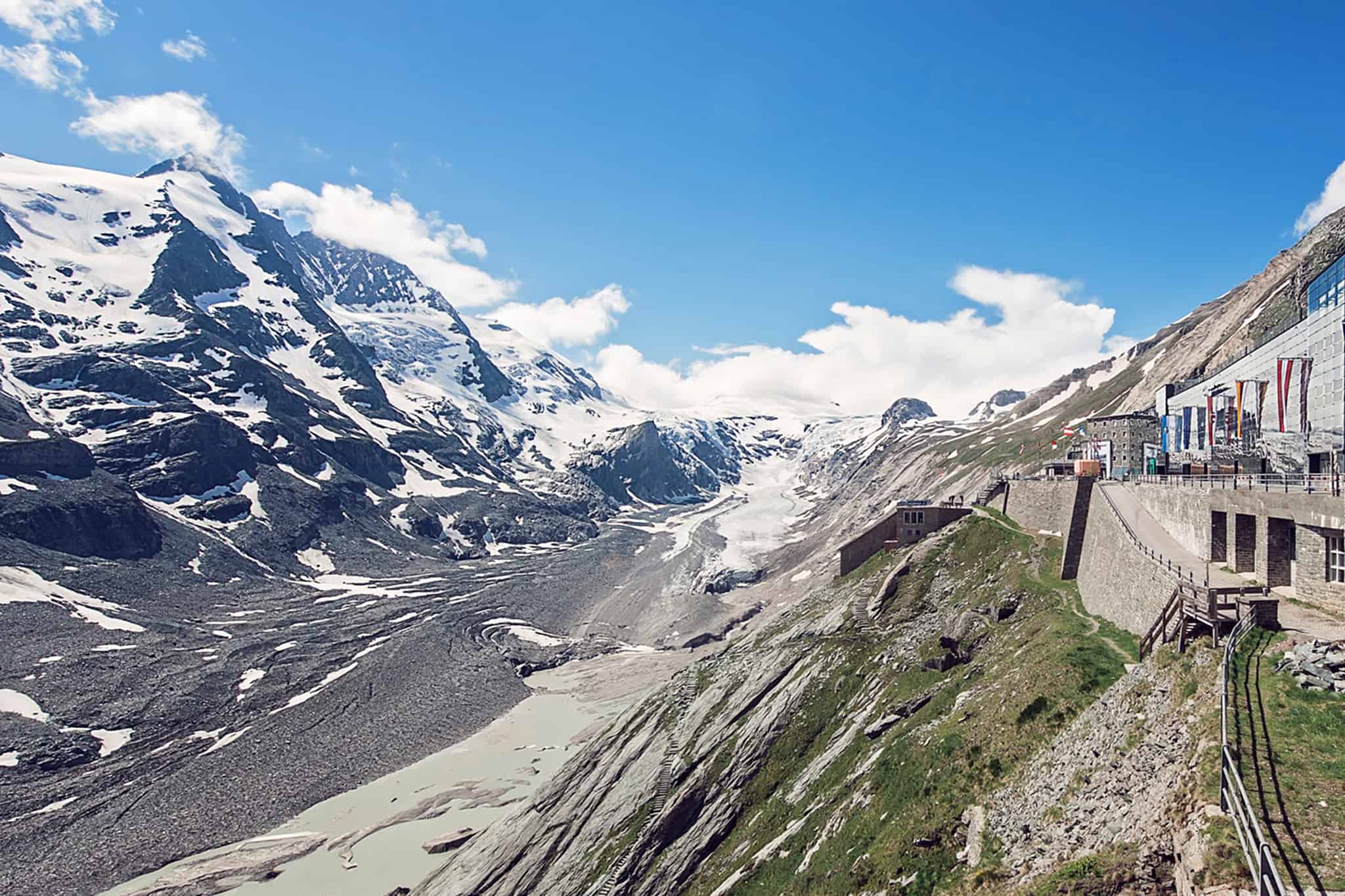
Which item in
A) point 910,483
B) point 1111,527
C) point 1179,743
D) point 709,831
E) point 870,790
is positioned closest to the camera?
point 1179,743

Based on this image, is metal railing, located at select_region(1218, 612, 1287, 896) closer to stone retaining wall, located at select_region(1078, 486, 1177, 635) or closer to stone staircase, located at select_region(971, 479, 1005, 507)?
stone retaining wall, located at select_region(1078, 486, 1177, 635)

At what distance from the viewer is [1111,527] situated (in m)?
35.8

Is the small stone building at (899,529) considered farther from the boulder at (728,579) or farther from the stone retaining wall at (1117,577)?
the boulder at (728,579)

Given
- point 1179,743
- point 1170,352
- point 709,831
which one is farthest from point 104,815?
point 1170,352

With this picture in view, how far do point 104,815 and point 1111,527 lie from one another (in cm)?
9162

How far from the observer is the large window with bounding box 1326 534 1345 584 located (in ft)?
73.5

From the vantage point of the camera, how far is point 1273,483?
27.9 meters

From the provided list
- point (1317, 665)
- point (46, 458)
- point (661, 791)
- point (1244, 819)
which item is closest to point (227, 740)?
point (661, 791)

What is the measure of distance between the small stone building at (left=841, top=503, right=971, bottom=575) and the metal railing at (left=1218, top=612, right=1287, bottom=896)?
47397 mm

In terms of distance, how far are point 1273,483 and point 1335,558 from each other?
6.05m

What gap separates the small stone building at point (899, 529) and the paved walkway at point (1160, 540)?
60.7 ft

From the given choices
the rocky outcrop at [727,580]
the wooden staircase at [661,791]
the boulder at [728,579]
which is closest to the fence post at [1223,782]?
the wooden staircase at [661,791]

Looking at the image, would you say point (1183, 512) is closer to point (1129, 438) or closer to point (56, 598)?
point (1129, 438)

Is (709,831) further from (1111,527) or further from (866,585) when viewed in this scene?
(1111,527)
